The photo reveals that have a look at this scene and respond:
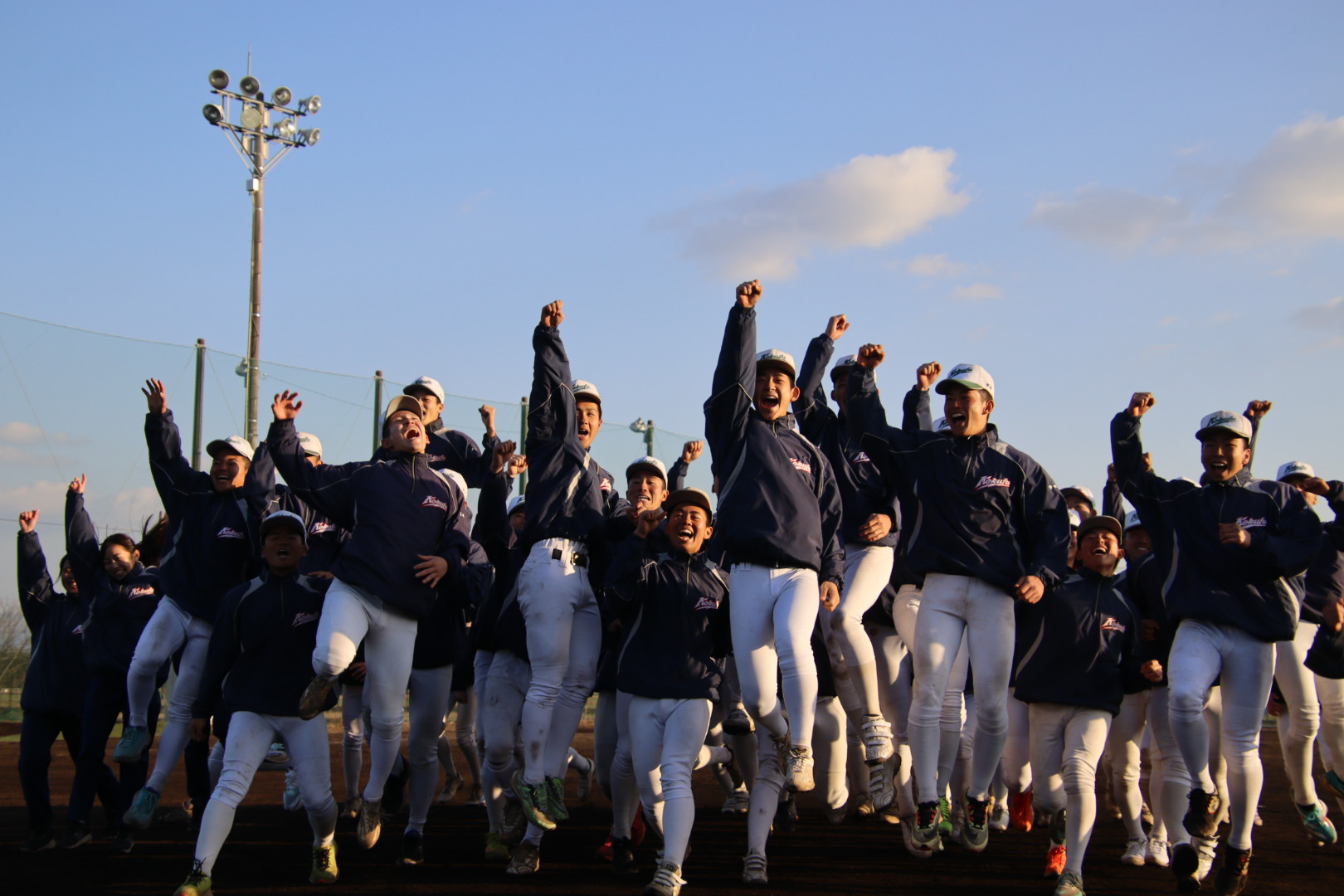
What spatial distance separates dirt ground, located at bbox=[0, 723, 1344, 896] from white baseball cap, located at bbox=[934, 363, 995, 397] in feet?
8.80

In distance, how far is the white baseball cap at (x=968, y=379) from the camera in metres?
6.32

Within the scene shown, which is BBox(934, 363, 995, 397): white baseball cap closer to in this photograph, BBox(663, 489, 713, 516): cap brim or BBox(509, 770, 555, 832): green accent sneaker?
BBox(663, 489, 713, 516): cap brim

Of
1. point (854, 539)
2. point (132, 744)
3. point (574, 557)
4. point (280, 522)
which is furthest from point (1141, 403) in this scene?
point (132, 744)

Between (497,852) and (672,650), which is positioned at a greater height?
(672,650)

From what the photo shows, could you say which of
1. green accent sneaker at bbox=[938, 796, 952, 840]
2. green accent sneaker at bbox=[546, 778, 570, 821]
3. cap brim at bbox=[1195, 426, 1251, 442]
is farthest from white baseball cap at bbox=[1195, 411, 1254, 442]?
green accent sneaker at bbox=[546, 778, 570, 821]

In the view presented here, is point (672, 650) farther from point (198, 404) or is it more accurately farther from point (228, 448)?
point (198, 404)

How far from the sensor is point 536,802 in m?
6.03

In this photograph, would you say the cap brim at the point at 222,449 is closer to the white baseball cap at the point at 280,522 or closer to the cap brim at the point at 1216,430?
the white baseball cap at the point at 280,522

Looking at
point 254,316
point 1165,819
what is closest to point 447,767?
point 1165,819

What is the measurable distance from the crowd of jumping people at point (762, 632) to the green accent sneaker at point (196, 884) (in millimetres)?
43

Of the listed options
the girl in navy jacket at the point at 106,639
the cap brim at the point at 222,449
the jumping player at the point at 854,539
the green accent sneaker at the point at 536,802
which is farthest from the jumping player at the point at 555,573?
the girl in navy jacket at the point at 106,639

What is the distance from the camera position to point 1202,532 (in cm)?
638

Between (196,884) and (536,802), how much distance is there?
5.55ft

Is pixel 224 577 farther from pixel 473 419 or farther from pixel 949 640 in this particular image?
pixel 473 419
